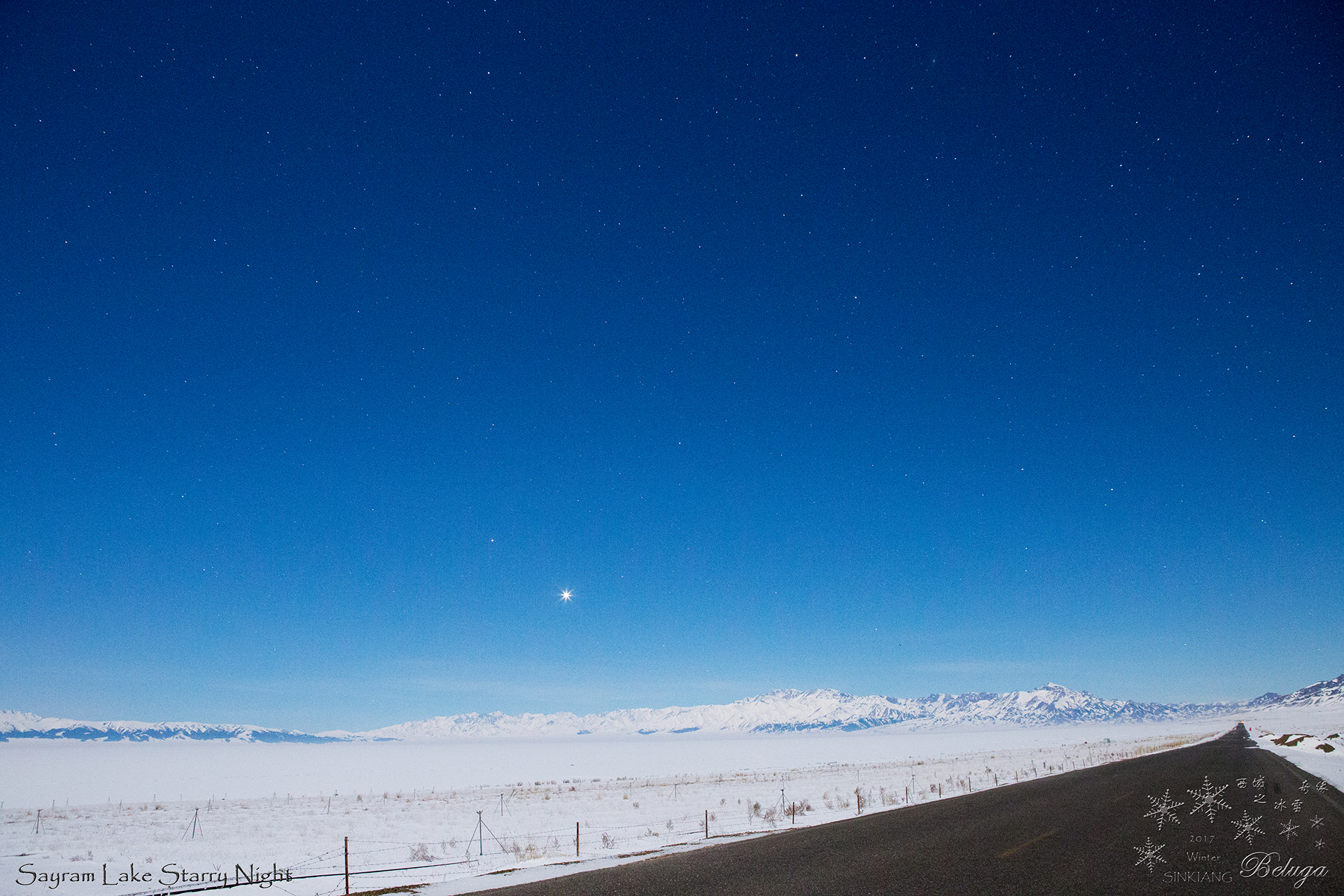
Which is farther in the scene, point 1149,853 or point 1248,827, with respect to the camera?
point 1248,827

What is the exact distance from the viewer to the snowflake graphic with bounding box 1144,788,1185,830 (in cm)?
1769

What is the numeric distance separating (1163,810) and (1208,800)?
132 inches

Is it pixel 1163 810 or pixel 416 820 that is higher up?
pixel 1163 810

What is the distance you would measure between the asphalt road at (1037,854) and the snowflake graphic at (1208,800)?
9 centimetres

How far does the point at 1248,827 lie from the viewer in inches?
634

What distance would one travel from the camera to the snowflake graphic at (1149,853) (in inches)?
496

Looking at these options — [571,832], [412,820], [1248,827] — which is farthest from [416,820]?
[1248,827]

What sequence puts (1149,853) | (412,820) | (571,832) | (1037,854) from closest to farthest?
(1149,853) → (1037,854) → (571,832) → (412,820)

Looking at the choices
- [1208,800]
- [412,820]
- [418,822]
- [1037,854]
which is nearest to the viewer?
[1037,854]

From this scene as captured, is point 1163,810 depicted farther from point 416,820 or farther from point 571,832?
point 416,820

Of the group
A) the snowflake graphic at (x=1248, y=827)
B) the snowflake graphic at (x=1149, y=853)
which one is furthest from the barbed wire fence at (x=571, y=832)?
the snowflake graphic at (x=1248, y=827)

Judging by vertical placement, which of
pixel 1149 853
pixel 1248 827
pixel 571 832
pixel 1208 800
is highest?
pixel 1149 853

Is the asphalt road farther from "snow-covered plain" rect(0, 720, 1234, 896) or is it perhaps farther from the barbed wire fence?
the barbed wire fence

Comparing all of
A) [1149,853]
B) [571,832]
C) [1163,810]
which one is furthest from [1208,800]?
[571,832]
